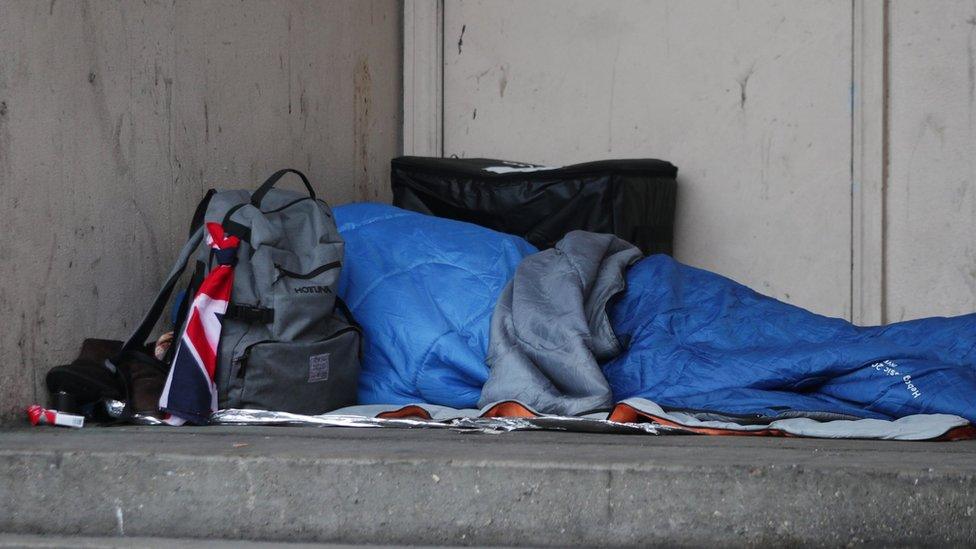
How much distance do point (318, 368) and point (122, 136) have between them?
1.98ft

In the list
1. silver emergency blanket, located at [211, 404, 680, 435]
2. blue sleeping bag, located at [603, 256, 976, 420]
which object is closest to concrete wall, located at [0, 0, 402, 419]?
silver emergency blanket, located at [211, 404, 680, 435]

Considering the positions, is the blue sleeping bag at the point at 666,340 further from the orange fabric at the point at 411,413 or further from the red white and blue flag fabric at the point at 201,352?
the red white and blue flag fabric at the point at 201,352

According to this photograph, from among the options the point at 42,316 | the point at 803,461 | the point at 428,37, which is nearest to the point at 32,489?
the point at 42,316

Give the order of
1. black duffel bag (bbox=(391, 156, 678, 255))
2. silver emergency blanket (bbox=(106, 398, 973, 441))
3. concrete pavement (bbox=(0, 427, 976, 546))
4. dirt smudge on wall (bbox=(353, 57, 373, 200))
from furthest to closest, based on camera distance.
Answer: dirt smudge on wall (bbox=(353, 57, 373, 200)), black duffel bag (bbox=(391, 156, 678, 255)), silver emergency blanket (bbox=(106, 398, 973, 441)), concrete pavement (bbox=(0, 427, 976, 546))

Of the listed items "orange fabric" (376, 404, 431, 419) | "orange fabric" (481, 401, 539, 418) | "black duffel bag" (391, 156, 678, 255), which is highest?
"black duffel bag" (391, 156, 678, 255)

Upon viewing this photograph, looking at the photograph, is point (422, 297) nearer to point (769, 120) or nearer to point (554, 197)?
point (554, 197)

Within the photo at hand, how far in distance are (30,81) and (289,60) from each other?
3.23ft

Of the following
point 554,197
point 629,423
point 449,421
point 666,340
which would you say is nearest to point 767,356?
point 666,340

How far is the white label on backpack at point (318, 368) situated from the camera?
2133mm

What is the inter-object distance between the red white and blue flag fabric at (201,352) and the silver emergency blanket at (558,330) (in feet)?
1.65

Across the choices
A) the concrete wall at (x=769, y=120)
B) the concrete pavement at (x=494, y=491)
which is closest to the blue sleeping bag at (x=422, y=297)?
the concrete pavement at (x=494, y=491)

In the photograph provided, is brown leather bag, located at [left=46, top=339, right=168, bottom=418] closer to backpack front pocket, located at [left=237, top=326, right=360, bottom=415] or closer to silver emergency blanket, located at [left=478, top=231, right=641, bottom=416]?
backpack front pocket, located at [left=237, top=326, right=360, bottom=415]

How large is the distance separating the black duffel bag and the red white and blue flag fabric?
1032 mm

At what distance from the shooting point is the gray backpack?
2068 mm
